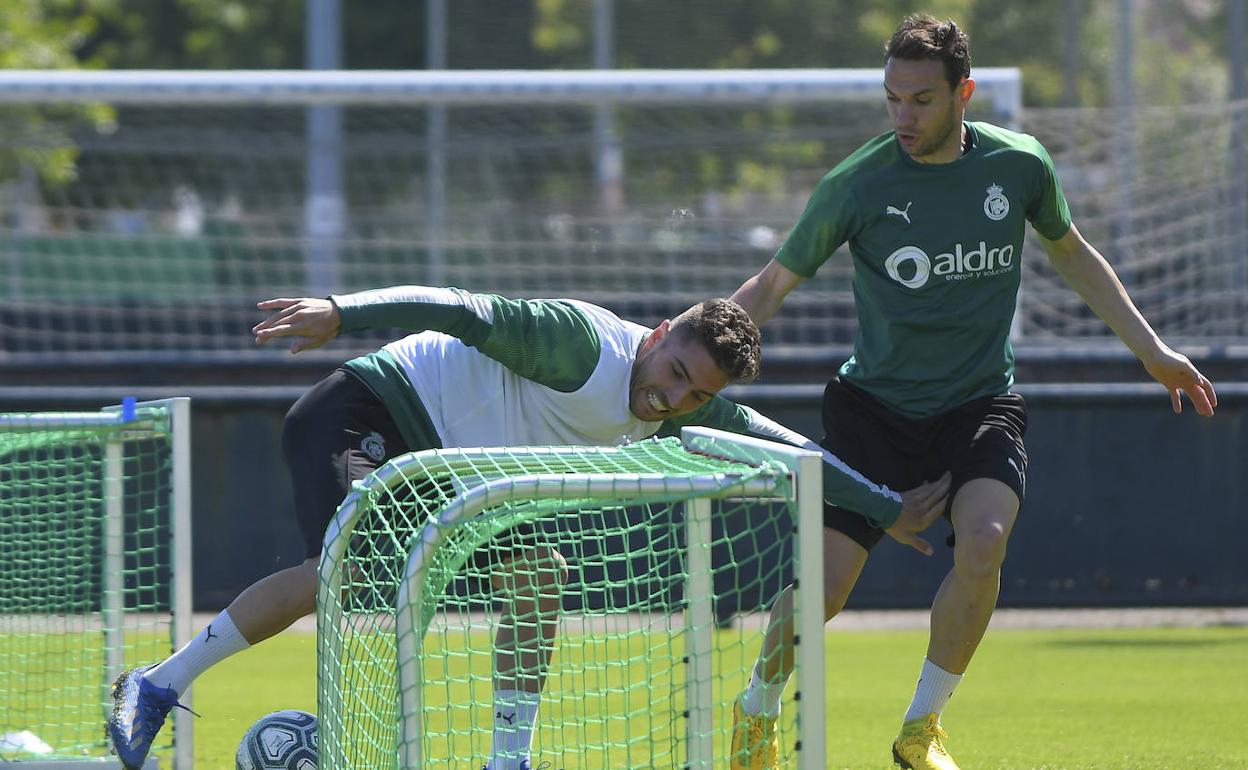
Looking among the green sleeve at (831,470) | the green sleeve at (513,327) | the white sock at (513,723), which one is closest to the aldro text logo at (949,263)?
the green sleeve at (831,470)

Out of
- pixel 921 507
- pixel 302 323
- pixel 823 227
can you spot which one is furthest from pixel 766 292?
pixel 302 323

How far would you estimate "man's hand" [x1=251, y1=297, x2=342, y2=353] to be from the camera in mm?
4270

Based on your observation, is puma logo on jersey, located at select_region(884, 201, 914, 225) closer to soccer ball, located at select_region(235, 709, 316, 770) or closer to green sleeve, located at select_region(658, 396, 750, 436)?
green sleeve, located at select_region(658, 396, 750, 436)

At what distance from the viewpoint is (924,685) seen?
4902 millimetres

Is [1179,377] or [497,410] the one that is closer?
[497,410]

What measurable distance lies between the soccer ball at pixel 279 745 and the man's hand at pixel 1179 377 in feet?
9.05

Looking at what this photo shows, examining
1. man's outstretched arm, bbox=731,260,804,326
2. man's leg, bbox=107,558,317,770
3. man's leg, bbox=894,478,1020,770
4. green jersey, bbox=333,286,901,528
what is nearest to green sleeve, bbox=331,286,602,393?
green jersey, bbox=333,286,901,528

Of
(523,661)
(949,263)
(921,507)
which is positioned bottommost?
(523,661)

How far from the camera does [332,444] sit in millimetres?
4895

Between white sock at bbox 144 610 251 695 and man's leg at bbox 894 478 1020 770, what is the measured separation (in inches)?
77.4

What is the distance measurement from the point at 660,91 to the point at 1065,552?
12.1 feet

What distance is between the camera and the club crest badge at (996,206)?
5.03m

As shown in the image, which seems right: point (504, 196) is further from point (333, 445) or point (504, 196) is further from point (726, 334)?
point (726, 334)

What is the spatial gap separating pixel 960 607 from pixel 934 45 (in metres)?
1.64
